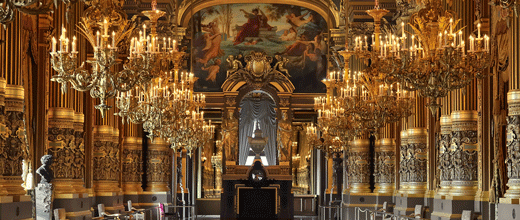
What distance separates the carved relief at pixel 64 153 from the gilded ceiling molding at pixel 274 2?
56.1 ft

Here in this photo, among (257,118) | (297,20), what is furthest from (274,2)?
(257,118)

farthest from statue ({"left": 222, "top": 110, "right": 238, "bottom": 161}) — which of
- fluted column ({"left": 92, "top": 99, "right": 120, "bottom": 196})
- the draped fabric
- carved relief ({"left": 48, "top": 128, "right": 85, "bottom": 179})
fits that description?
carved relief ({"left": 48, "top": 128, "right": 85, "bottom": 179})

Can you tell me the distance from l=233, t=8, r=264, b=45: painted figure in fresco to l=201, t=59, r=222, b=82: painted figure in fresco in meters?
1.36

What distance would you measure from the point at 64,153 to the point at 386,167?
12.5 meters

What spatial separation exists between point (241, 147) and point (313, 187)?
21.4 ft

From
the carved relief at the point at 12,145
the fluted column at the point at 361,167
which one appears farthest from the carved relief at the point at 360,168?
the carved relief at the point at 12,145

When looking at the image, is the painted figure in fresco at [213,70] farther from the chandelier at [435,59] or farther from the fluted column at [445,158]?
the chandelier at [435,59]

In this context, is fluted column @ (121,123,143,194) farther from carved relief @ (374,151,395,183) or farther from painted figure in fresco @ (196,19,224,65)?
painted figure in fresco @ (196,19,224,65)

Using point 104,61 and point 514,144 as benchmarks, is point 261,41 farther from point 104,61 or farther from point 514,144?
point 104,61

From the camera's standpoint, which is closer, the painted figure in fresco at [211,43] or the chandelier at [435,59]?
the chandelier at [435,59]

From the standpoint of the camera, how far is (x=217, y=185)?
44406mm

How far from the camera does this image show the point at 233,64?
122ft

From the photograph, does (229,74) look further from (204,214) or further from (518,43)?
(518,43)

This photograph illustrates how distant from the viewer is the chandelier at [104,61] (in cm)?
1137
